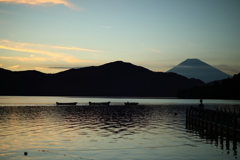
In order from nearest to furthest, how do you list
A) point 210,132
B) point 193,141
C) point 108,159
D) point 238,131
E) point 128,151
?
point 108,159
point 128,151
point 238,131
point 193,141
point 210,132

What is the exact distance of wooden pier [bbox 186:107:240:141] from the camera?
112ft

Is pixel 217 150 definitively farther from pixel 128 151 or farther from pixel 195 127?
pixel 195 127

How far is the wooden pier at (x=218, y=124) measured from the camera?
34.2 meters

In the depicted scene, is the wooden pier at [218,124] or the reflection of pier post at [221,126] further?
the wooden pier at [218,124]

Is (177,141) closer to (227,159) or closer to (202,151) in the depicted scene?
(202,151)

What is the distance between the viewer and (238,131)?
3331 cm

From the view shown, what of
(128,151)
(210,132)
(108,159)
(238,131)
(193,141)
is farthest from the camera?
(210,132)

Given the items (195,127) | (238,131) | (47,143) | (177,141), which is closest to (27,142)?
(47,143)

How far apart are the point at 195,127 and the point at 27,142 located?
89.9ft

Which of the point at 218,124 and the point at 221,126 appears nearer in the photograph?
the point at 221,126

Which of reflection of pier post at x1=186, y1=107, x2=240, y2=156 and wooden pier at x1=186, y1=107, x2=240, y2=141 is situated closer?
reflection of pier post at x1=186, y1=107, x2=240, y2=156

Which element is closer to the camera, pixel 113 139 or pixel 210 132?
pixel 113 139

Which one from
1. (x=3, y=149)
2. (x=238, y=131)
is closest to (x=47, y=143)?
(x=3, y=149)

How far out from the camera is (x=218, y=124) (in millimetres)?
39375
